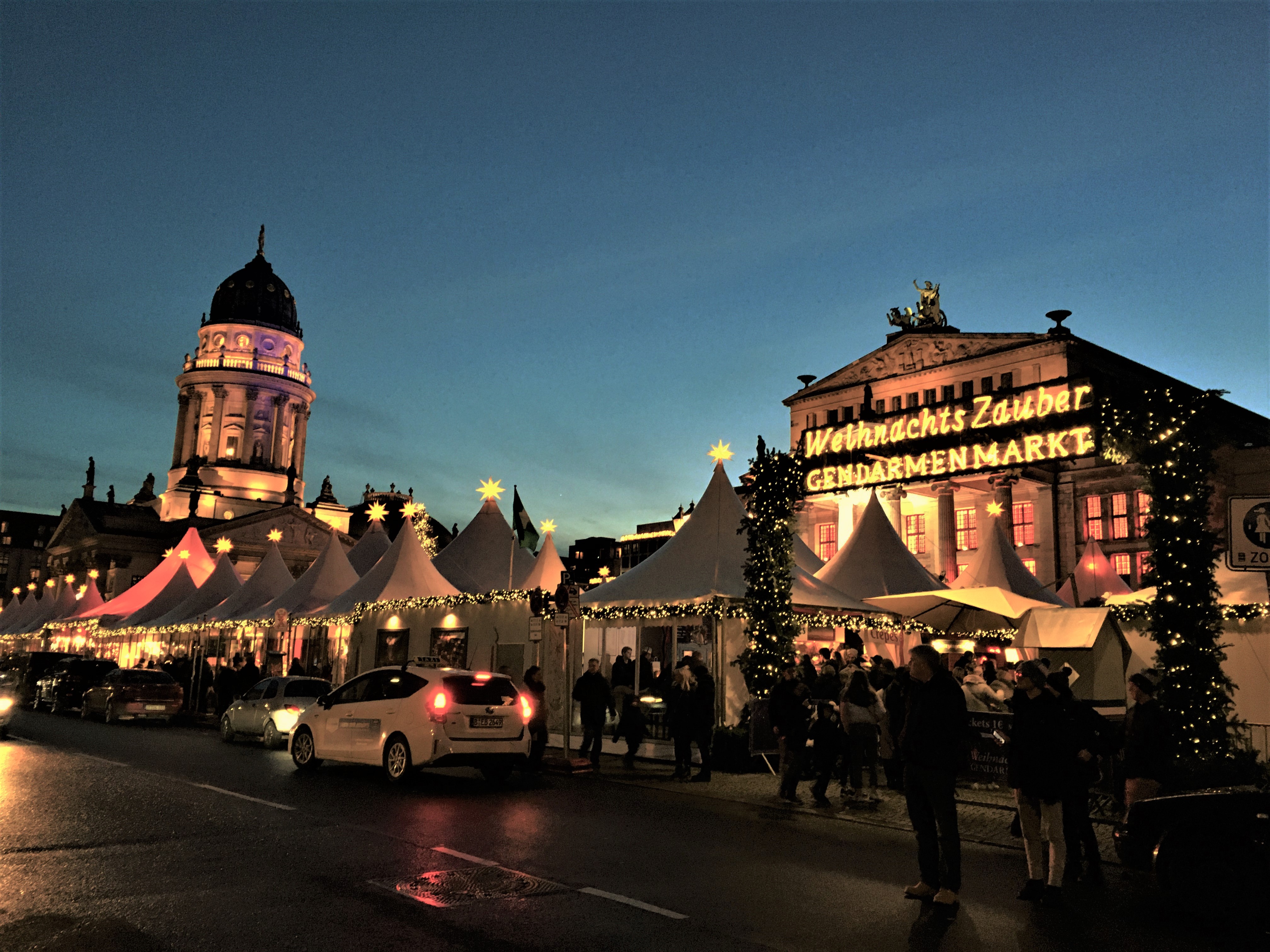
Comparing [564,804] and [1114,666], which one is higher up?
[1114,666]

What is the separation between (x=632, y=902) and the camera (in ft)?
23.3

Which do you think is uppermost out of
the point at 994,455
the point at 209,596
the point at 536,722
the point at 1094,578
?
the point at 994,455

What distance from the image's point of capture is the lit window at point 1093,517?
125 feet

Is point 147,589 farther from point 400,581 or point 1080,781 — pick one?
point 1080,781

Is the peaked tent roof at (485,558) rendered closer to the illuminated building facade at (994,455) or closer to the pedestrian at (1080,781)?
the illuminated building facade at (994,455)

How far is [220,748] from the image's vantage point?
64.1 feet

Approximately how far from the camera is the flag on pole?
26266 mm

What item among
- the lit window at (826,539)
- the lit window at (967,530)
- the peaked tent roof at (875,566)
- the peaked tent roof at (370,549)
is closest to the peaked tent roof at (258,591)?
the peaked tent roof at (370,549)

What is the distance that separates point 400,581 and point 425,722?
44.4 feet

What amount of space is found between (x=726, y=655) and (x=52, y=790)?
11178mm

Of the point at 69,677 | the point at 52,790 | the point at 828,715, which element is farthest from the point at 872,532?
the point at 69,677

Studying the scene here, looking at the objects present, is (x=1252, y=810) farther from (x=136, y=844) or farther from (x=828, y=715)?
(x=136, y=844)

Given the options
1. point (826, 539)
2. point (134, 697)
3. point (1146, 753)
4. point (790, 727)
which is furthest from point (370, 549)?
point (1146, 753)

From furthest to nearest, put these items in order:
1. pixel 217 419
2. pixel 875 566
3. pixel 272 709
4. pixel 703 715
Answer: pixel 217 419, pixel 875 566, pixel 272 709, pixel 703 715
